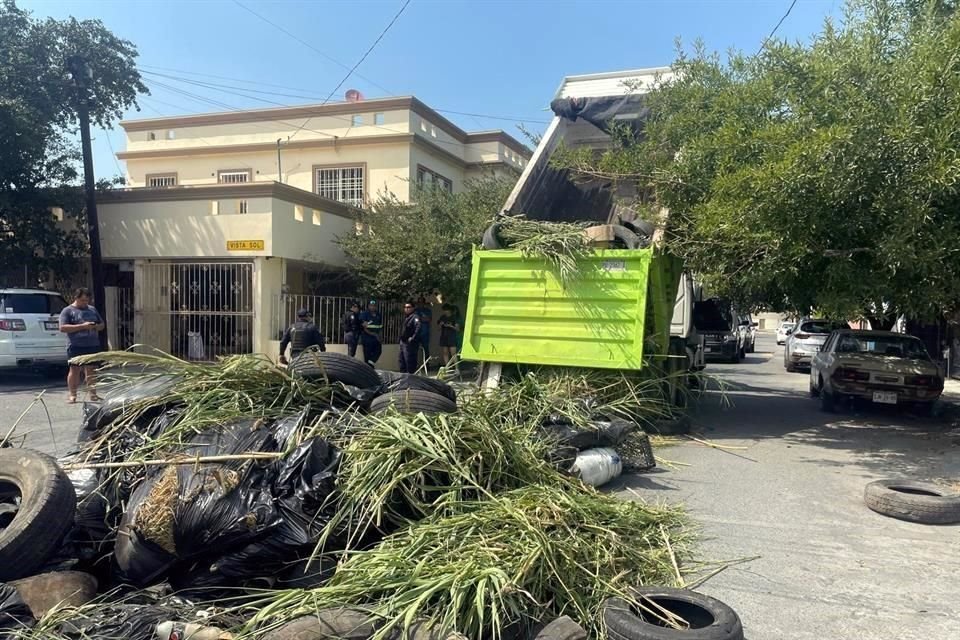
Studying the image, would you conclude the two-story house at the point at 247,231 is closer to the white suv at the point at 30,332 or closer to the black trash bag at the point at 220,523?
the white suv at the point at 30,332

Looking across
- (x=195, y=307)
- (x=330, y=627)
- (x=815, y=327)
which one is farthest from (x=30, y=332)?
(x=815, y=327)

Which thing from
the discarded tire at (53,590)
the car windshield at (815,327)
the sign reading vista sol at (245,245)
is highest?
the sign reading vista sol at (245,245)

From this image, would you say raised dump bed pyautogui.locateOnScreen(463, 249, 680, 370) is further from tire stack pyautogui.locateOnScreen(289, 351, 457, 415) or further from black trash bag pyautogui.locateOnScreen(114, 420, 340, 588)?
Answer: black trash bag pyautogui.locateOnScreen(114, 420, 340, 588)

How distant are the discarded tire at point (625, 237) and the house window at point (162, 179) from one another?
1970 centimetres

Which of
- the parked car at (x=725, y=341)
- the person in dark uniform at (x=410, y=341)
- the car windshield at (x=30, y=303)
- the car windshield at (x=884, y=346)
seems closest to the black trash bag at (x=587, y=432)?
the car windshield at (x=884, y=346)

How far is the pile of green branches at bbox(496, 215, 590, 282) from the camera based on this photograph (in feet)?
28.0

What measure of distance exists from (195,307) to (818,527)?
13949 mm

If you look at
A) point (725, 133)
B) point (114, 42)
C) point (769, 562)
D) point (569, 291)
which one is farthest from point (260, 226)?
point (769, 562)

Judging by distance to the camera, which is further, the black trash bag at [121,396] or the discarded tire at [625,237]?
the discarded tire at [625,237]

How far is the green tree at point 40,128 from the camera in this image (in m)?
16.0

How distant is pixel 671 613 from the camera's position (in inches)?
133

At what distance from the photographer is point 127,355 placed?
5.20m

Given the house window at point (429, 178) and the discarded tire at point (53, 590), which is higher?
the house window at point (429, 178)


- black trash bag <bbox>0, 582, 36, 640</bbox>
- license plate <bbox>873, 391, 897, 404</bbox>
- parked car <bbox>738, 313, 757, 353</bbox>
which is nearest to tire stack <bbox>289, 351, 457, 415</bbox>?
black trash bag <bbox>0, 582, 36, 640</bbox>
